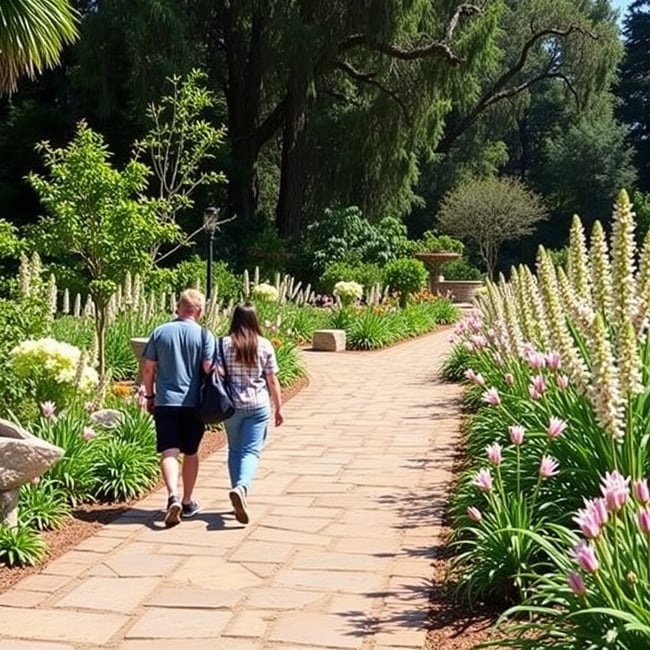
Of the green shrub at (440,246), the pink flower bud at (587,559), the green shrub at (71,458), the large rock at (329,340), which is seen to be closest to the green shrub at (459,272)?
the green shrub at (440,246)

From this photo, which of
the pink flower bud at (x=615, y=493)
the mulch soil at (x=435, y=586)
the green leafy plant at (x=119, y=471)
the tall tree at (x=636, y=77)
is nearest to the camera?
the pink flower bud at (x=615, y=493)

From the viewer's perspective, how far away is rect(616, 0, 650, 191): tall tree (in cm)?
4756

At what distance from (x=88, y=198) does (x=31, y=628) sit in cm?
582

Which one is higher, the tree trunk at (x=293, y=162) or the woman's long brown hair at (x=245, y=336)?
the tree trunk at (x=293, y=162)

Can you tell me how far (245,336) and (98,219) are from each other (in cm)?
381

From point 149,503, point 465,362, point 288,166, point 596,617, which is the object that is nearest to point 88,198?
point 149,503

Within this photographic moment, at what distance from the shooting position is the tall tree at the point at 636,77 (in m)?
47.6

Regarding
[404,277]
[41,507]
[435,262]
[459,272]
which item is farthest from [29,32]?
[459,272]

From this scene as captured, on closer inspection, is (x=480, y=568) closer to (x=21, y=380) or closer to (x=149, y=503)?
(x=149, y=503)

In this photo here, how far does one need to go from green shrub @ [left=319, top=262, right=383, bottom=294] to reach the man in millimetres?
16224

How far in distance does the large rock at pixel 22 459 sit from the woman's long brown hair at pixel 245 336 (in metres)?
1.42

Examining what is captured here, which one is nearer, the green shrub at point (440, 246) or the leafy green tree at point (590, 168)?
the green shrub at point (440, 246)

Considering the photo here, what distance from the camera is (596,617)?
116 inches

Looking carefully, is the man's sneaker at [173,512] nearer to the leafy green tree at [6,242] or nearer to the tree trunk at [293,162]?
the leafy green tree at [6,242]
